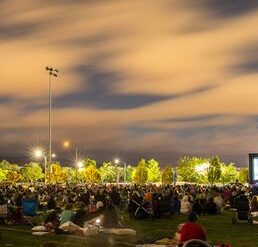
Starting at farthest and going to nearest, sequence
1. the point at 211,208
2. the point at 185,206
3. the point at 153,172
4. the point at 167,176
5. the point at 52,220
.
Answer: the point at 153,172 < the point at 167,176 < the point at 211,208 < the point at 185,206 < the point at 52,220

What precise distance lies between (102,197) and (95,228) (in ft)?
42.5

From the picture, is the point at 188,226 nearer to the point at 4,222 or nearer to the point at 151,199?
the point at 4,222

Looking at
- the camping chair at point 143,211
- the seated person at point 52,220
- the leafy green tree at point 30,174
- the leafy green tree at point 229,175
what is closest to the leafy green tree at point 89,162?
the leafy green tree at point 30,174

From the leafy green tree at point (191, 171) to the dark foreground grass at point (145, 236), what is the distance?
140172 millimetres

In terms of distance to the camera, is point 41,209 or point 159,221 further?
point 41,209

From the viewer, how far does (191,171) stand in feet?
565

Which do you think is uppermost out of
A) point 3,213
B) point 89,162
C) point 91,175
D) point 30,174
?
point 89,162

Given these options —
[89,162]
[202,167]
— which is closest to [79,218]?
[202,167]

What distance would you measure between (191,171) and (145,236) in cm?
15223

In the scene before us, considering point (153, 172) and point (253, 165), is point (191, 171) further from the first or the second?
point (253, 165)

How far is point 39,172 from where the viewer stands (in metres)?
199

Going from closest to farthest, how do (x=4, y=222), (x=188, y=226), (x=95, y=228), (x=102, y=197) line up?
(x=188, y=226), (x=95, y=228), (x=4, y=222), (x=102, y=197)

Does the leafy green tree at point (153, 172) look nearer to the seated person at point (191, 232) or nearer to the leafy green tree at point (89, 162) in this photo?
the leafy green tree at point (89, 162)

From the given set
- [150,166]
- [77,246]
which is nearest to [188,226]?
[77,246]
